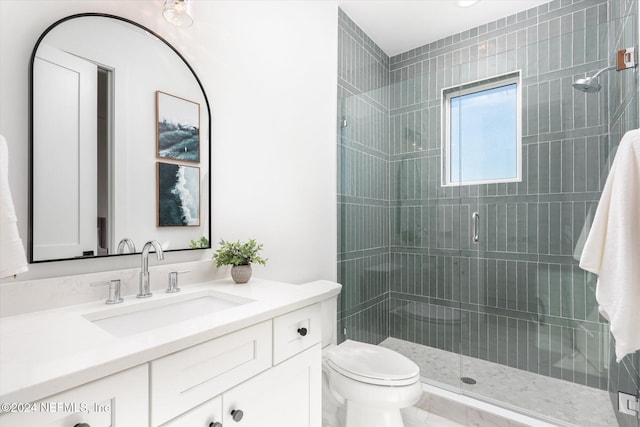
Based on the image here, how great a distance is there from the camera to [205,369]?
786 mm

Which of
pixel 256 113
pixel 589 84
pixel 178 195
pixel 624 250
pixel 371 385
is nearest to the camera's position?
pixel 624 250

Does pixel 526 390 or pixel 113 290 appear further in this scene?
pixel 526 390

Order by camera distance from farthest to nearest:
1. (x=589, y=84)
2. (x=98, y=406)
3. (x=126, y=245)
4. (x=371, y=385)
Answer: (x=589, y=84)
(x=371, y=385)
(x=126, y=245)
(x=98, y=406)

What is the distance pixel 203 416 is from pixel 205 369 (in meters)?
0.11

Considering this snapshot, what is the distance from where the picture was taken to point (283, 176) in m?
1.79

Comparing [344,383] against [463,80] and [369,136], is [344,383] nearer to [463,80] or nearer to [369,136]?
[369,136]

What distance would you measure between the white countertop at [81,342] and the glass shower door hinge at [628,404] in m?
1.53

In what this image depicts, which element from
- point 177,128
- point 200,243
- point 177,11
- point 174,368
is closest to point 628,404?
point 174,368

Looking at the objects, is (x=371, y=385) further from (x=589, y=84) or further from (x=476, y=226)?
(x=589, y=84)

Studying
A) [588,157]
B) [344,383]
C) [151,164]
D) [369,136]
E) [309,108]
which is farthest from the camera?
[369,136]

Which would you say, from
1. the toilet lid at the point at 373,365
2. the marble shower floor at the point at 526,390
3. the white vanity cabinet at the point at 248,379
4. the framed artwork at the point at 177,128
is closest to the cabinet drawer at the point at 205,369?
the white vanity cabinet at the point at 248,379

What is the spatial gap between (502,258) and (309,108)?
161 cm

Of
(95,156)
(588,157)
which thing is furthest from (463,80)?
(95,156)

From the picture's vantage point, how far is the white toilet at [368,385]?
1.39 metres
